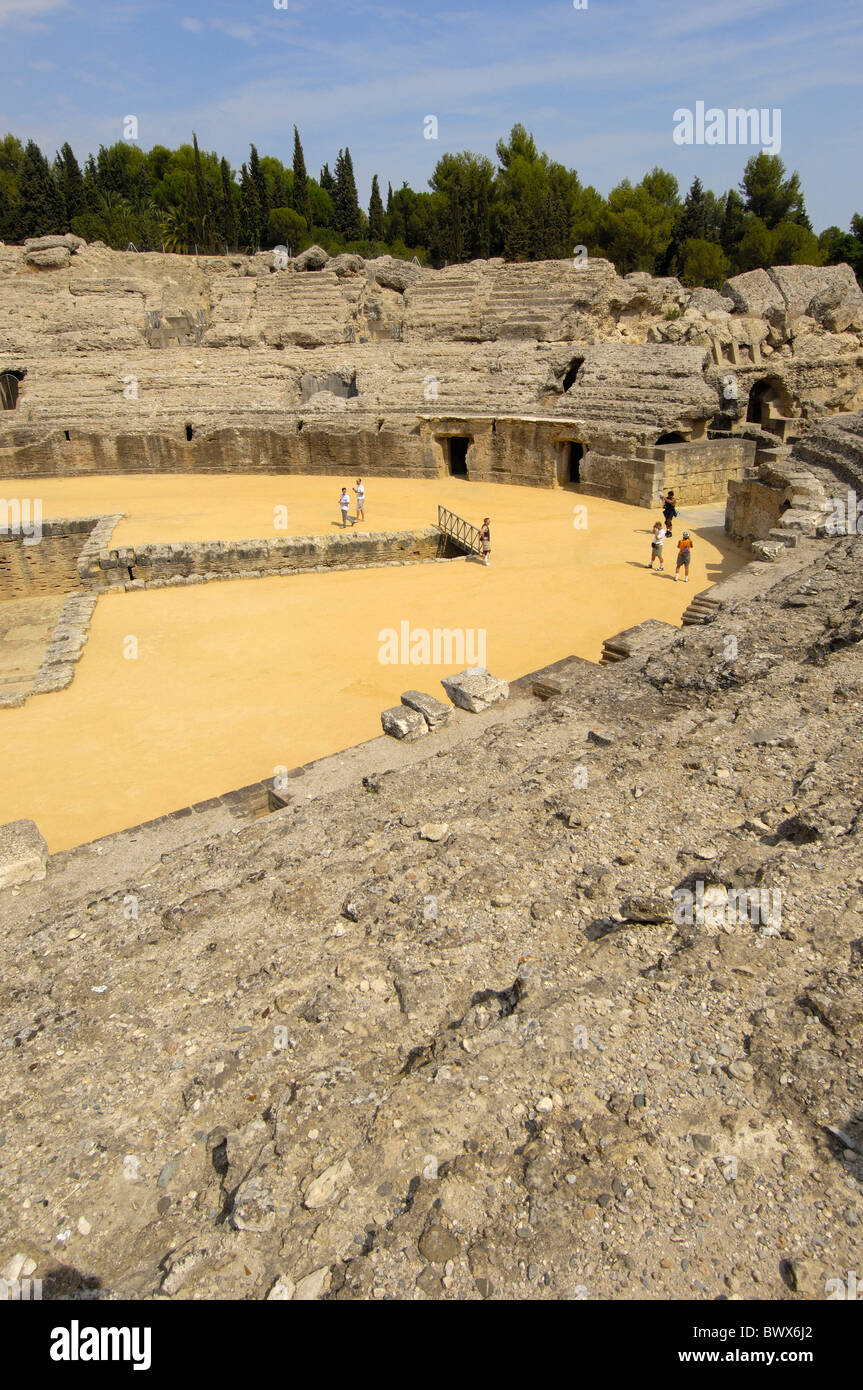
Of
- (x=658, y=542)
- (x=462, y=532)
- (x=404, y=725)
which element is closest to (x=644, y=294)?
(x=462, y=532)

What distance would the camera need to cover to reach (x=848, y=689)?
6238mm

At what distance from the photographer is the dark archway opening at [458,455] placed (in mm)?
23117

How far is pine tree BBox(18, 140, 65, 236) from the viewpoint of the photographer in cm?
3928

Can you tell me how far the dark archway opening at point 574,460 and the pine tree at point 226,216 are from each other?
92.7ft

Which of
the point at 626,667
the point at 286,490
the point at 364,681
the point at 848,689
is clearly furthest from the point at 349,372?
the point at 848,689

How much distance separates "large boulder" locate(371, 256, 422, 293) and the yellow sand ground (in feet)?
54.6

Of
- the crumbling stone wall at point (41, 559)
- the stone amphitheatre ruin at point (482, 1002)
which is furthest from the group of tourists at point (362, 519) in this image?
the stone amphitheatre ruin at point (482, 1002)

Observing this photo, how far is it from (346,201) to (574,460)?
3206cm

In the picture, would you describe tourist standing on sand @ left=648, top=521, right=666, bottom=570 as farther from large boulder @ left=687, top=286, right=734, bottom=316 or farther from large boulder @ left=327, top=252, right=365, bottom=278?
large boulder @ left=327, top=252, right=365, bottom=278

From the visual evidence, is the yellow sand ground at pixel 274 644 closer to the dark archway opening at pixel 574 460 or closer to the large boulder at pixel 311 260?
the dark archway opening at pixel 574 460

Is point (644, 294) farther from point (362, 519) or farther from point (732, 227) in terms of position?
point (732, 227)

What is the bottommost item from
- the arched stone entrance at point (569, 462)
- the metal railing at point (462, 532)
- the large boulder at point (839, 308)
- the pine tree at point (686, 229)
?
the metal railing at point (462, 532)

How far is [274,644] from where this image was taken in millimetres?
10977
